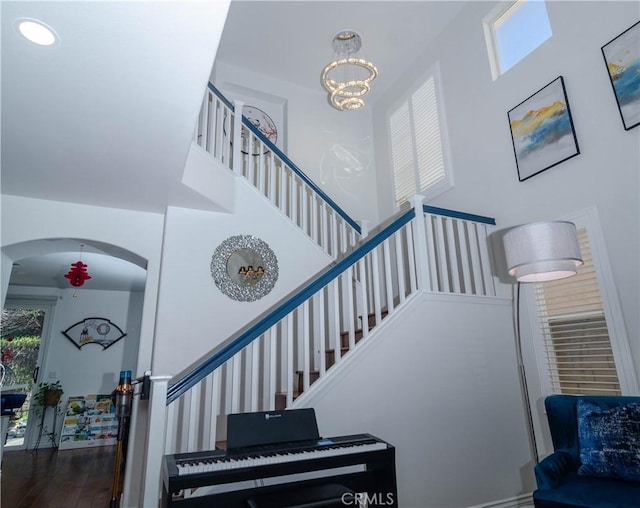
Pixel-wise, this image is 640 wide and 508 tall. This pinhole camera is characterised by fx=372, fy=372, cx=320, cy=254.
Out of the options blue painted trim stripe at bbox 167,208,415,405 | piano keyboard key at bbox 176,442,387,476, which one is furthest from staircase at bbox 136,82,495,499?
piano keyboard key at bbox 176,442,387,476

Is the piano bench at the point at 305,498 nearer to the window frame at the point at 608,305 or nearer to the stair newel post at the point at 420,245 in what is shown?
the stair newel post at the point at 420,245

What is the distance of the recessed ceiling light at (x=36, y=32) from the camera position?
1.73 metres

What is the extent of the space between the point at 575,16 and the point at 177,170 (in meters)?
3.81

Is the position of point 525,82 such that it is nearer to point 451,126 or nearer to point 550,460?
point 451,126

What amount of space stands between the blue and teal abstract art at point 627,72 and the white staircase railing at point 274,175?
2.79 meters

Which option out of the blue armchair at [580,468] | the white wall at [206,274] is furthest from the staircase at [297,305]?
the blue armchair at [580,468]

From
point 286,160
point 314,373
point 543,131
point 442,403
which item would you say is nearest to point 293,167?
point 286,160

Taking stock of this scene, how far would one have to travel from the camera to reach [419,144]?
530 cm

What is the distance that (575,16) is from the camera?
336 centimetres

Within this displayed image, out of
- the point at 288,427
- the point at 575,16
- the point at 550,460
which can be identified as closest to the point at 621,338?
the point at 550,460

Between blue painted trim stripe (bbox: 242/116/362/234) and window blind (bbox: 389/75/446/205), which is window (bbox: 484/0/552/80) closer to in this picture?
window blind (bbox: 389/75/446/205)

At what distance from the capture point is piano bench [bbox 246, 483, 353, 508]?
1902mm

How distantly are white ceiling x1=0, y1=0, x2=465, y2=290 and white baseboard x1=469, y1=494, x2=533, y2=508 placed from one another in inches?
145

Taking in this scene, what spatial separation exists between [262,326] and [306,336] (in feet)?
1.16
